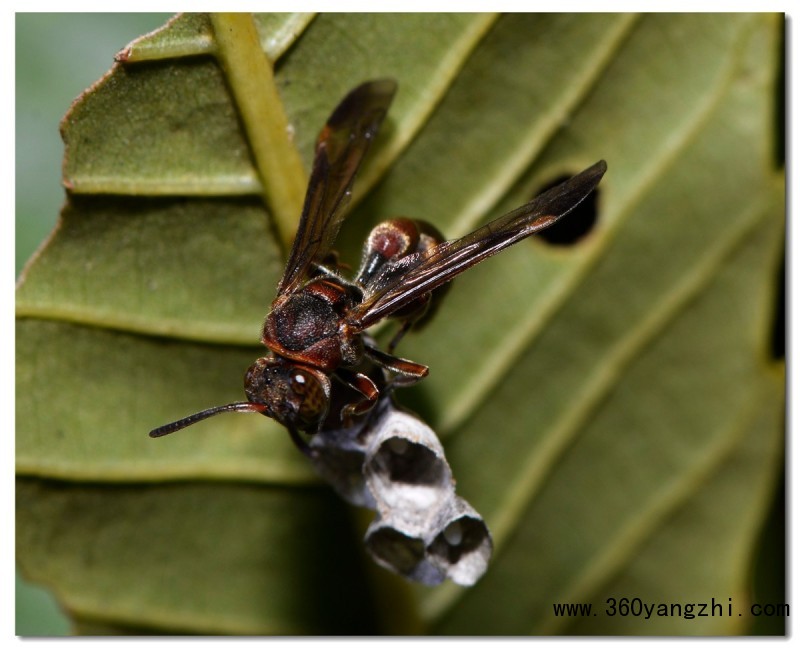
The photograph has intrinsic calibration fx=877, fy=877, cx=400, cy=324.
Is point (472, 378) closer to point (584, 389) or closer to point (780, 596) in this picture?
point (584, 389)

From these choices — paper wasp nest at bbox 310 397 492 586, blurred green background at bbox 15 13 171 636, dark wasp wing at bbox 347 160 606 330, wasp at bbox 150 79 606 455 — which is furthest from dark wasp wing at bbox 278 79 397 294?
blurred green background at bbox 15 13 171 636

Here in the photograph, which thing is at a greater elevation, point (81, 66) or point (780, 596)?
point (81, 66)

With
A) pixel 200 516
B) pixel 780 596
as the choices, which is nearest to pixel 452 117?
pixel 200 516

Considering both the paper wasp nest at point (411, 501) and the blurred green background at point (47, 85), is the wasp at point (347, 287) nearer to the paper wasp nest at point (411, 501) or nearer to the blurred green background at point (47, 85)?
the paper wasp nest at point (411, 501)

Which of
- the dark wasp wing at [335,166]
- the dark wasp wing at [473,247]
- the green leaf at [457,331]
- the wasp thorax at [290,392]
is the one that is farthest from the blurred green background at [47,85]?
the dark wasp wing at [473,247]

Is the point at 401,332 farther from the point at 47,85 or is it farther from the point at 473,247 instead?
the point at 47,85

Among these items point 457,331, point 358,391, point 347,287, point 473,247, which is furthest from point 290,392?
point 457,331
